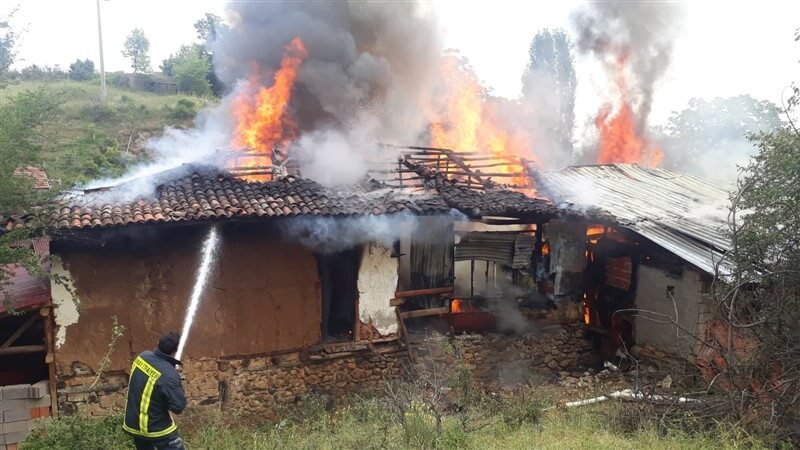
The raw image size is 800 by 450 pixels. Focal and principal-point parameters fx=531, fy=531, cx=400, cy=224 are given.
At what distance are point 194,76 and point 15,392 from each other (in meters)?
31.8

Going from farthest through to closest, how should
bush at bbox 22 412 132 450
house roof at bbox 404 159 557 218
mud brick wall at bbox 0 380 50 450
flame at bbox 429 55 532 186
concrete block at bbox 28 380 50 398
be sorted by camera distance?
flame at bbox 429 55 532 186 < house roof at bbox 404 159 557 218 < concrete block at bbox 28 380 50 398 < mud brick wall at bbox 0 380 50 450 < bush at bbox 22 412 132 450

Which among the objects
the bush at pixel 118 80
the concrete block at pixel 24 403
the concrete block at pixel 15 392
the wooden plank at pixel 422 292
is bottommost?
the concrete block at pixel 24 403

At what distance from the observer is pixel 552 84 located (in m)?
42.3

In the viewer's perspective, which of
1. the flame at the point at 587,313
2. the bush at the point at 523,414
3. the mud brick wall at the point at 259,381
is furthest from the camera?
the flame at the point at 587,313

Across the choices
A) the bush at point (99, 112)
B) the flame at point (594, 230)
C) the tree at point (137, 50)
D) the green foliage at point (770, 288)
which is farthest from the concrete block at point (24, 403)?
the tree at point (137, 50)

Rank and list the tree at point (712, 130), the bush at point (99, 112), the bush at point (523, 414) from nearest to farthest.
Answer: the bush at point (523, 414) → the bush at point (99, 112) → the tree at point (712, 130)

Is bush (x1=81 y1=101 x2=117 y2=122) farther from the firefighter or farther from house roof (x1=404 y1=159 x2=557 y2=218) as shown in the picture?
the firefighter

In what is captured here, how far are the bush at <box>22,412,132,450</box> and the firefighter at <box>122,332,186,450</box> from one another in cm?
192

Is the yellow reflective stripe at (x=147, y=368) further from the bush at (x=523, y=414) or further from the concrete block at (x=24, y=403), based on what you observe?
the bush at (x=523, y=414)

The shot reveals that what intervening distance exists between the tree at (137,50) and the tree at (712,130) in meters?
39.2

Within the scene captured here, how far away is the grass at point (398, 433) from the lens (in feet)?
22.2

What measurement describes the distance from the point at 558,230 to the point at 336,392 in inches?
235

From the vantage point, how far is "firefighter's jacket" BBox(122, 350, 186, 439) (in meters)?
5.55

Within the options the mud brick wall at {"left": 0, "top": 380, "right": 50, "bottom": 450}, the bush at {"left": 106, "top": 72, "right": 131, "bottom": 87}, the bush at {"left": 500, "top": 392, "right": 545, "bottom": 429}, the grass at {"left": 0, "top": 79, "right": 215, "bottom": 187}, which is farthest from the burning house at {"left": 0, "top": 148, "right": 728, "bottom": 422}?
the bush at {"left": 106, "top": 72, "right": 131, "bottom": 87}
